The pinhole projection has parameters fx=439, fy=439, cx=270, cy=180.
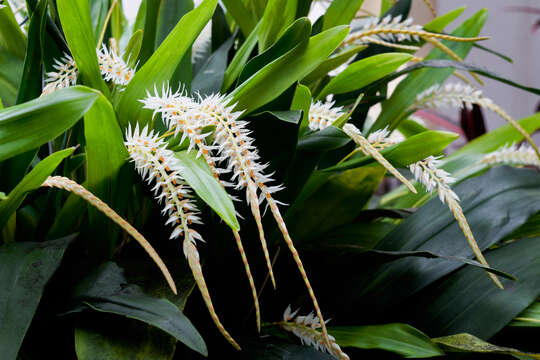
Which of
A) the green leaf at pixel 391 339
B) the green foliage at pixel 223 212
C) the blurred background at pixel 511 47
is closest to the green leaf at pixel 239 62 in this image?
the green foliage at pixel 223 212

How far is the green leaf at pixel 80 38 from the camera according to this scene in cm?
28

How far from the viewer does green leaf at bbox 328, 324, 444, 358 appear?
11.5 inches

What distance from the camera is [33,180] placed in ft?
0.82

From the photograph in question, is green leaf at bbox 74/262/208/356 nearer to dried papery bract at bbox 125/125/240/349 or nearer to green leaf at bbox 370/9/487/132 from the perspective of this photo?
dried papery bract at bbox 125/125/240/349

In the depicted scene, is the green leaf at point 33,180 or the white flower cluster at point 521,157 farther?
the white flower cluster at point 521,157

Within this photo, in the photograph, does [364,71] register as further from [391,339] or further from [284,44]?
[391,339]

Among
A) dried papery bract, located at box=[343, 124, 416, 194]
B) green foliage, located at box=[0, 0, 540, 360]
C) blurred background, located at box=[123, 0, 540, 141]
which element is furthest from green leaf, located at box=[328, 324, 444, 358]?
blurred background, located at box=[123, 0, 540, 141]

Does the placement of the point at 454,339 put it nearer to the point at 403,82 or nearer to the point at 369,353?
the point at 369,353

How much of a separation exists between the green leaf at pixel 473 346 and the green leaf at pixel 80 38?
297 mm

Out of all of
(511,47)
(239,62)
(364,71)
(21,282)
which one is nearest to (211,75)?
(239,62)

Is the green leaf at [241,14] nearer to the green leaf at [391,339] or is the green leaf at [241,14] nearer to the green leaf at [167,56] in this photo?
the green leaf at [167,56]

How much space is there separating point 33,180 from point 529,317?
36cm

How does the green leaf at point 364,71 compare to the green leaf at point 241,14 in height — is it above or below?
below

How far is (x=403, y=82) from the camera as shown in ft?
1.64
